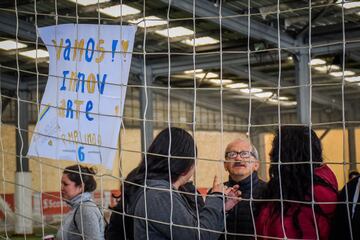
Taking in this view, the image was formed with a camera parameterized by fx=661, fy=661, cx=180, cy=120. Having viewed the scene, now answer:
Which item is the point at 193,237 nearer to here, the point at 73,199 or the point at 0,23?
the point at 73,199

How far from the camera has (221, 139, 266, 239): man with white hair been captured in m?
2.68

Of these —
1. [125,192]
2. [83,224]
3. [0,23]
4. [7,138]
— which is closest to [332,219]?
[125,192]

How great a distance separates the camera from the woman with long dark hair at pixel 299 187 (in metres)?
2.12

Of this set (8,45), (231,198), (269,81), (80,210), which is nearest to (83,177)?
(80,210)

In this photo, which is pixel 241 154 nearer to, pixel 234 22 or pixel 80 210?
pixel 80 210

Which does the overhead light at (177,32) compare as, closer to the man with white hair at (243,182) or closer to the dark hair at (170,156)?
the man with white hair at (243,182)

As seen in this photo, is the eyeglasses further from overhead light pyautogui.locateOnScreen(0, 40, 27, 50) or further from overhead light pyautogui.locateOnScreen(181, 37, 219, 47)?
overhead light pyautogui.locateOnScreen(0, 40, 27, 50)

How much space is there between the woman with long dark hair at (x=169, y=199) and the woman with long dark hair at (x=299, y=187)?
0.64 feet

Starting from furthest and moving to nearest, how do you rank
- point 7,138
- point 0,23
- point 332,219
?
point 7,138 < point 0,23 < point 332,219

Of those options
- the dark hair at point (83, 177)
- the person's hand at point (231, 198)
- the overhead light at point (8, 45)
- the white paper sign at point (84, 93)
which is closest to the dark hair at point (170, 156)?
the person's hand at point (231, 198)

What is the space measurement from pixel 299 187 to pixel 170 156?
17.0 inches

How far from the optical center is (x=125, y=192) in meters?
2.35

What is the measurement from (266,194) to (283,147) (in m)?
0.19

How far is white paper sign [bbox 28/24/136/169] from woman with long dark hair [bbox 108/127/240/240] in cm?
57
